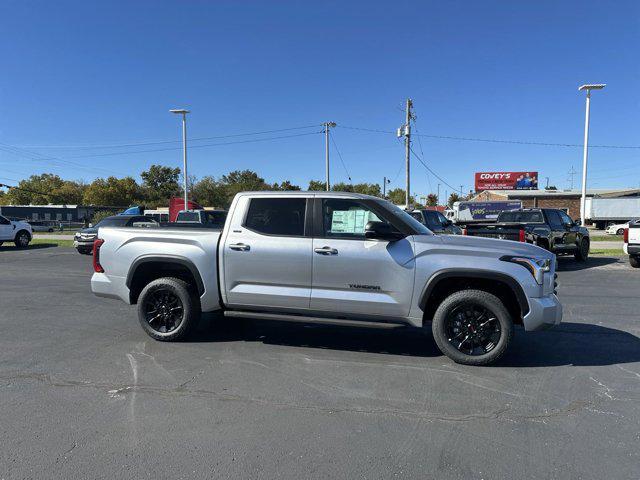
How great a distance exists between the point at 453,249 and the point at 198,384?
9.50 ft

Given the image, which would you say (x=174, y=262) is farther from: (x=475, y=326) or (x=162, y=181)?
(x=162, y=181)

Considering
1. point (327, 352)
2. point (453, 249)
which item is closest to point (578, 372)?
point (453, 249)

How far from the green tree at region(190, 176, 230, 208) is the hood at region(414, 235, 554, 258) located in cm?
7146

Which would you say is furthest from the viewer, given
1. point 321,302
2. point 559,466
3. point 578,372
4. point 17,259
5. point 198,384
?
point 17,259

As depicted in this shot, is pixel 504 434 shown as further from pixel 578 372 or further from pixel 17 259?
pixel 17 259

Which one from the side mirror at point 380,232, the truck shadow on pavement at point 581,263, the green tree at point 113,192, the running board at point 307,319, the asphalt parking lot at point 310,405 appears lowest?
the asphalt parking lot at point 310,405

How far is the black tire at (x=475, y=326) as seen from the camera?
4707 millimetres

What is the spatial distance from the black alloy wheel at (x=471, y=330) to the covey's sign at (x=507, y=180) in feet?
305

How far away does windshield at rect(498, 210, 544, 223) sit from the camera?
14051mm

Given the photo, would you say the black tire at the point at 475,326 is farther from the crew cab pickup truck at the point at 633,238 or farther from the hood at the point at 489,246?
the crew cab pickup truck at the point at 633,238

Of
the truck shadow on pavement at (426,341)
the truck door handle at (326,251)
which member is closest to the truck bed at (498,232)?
the truck shadow on pavement at (426,341)

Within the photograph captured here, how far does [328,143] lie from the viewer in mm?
44188

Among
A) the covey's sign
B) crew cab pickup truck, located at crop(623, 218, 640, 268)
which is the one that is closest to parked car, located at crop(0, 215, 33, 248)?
crew cab pickup truck, located at crop(623, 218, 640, 268)

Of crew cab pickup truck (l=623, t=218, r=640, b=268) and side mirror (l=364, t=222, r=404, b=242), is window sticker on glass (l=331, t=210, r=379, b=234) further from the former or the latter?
crew cab pickup truck (l=623, t=218, r=640, b=268)
